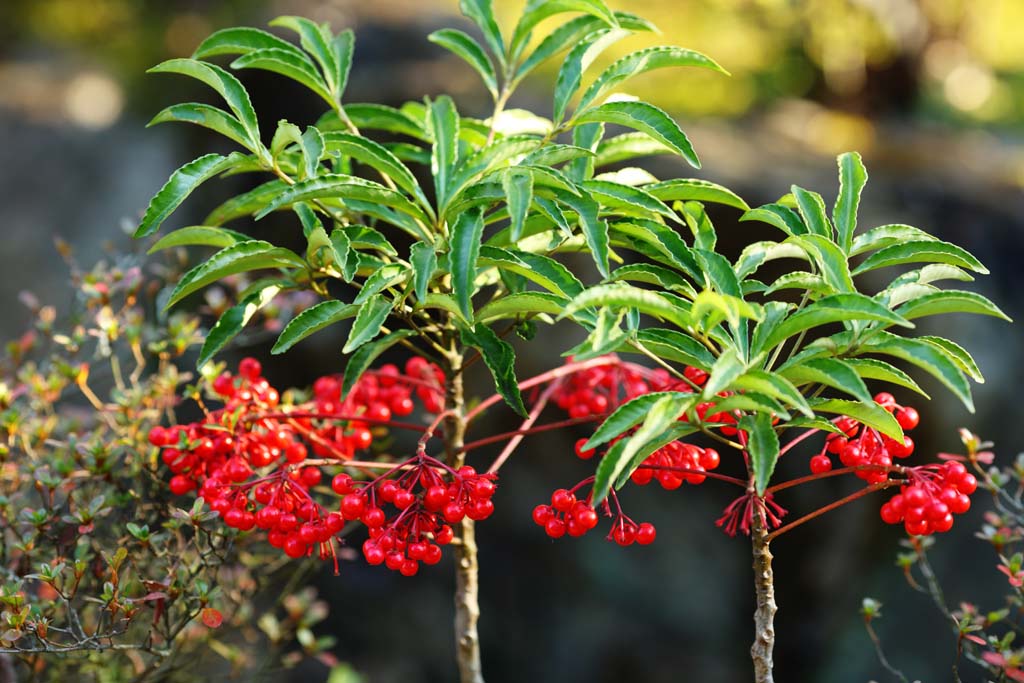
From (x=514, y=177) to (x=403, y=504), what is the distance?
386 mm

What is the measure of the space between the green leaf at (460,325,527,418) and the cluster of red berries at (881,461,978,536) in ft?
1.42

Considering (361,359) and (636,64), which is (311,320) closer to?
(361,359)

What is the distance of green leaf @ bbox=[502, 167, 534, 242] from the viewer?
3.06 feet

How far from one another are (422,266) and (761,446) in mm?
405

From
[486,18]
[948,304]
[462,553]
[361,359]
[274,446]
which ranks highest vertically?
[486,18]

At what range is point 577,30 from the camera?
4.21 ft

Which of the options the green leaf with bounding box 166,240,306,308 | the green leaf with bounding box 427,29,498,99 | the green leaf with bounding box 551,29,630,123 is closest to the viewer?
the green leaf with bounding box 166,240,306,308

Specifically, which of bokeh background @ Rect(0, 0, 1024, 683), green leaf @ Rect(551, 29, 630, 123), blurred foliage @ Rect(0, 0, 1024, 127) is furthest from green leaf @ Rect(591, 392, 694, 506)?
blurred foliage @ Rect(0, 0, 1024, 127)

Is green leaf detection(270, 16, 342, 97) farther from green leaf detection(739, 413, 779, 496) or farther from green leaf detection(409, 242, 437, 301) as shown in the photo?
green leaf detection(739, 413, 779, 496)

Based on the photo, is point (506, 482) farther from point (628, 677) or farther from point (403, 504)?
point (403, 504)

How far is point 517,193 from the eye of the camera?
971mm

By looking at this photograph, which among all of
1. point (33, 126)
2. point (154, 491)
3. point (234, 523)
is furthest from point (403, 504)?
point (33, 126)

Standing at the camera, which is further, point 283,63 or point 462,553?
point 462,553

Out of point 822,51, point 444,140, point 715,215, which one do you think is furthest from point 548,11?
point 822,51
